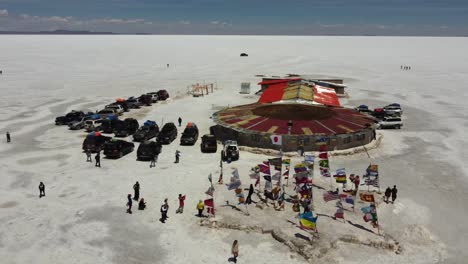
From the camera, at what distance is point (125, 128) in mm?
46406

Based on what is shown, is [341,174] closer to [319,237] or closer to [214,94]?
[319,237]

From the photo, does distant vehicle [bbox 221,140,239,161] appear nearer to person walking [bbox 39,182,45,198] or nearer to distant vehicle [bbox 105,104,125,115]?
person walking [bbox 39,182,45,198]

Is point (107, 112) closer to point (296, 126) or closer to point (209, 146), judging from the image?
point (209, 146)

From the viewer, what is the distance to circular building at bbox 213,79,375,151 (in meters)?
39.5

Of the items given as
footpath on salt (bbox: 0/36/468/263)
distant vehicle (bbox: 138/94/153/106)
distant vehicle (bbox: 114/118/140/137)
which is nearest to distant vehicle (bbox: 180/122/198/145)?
footpath on salt (bbox: 0/36/468/263)

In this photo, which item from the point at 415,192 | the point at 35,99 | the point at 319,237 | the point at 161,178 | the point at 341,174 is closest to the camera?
the point at 319,237

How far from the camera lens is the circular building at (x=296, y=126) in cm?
3953

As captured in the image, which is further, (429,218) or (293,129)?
(293,129)

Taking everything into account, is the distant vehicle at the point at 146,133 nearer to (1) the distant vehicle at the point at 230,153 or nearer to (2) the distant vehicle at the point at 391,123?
(1) the distant vehicle at the point at 230,153

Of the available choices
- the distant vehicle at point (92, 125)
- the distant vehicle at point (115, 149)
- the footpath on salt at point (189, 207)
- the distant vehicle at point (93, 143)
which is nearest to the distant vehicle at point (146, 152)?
the footpath on salt at point (189, 207)

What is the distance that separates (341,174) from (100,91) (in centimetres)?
6507

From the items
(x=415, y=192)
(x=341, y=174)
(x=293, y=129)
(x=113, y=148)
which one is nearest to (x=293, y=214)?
(x=341, y=174)

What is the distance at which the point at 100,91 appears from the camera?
8119 centimetres

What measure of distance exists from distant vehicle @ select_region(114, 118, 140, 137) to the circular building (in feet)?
32.9
